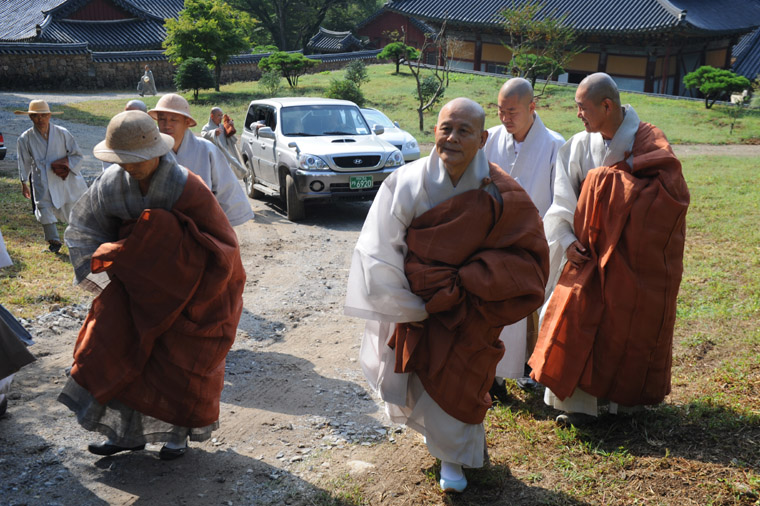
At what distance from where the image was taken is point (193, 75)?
84.9ft

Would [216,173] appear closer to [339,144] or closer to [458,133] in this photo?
[458,133]

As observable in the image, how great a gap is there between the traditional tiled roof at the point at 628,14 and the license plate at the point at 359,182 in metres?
18.7

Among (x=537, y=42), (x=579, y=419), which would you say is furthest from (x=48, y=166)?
(x=537, y=42)

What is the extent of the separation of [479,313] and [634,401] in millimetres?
1369

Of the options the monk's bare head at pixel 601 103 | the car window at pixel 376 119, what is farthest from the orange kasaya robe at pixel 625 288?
the car window at pixel 376 119

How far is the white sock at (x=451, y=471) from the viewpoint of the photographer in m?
3.70

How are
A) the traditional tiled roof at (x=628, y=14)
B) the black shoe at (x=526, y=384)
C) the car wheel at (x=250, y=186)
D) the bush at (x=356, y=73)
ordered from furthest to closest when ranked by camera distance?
the bush at (x=356, y=73)
the traditional tiled roof at (x=628, y=14)
the car wheel at (x=250, y=186)
the black shoe at (x=526, y=384)

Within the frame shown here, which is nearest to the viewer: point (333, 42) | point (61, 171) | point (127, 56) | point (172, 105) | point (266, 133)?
point (172, 105)

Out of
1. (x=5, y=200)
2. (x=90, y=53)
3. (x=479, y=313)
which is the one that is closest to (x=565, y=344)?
(x=479, y=313)

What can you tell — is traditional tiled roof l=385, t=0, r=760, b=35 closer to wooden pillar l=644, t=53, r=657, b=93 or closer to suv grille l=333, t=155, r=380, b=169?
wooden pillar l=644, t=53, r=657, b=93

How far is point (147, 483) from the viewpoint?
149 inches

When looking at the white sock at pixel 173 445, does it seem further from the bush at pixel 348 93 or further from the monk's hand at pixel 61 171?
the bush at pixel 348 93

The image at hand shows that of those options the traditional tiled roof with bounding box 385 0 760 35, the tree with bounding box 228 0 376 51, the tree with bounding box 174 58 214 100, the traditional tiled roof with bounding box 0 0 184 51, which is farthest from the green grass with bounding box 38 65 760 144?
the tree with bounding box 228 0 376 51

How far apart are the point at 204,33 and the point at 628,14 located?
52.0 feet
